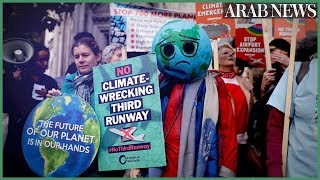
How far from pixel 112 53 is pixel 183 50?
0.91 meters

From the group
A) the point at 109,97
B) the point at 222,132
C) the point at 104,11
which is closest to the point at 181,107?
the point at 222,132

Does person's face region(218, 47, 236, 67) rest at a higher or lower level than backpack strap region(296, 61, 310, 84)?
higher

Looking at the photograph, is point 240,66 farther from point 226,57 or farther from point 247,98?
point 247,98

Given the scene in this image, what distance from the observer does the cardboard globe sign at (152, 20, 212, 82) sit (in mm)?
4184

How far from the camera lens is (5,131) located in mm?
A: 4617

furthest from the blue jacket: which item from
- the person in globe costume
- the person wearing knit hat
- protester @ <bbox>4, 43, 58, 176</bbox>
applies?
the person wearing knit hat

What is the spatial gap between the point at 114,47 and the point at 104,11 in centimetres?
45

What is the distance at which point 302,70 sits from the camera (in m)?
4.29

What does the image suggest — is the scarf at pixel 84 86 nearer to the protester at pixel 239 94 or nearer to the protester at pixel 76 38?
the protester at pixel 76 38

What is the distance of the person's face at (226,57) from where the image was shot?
15.2ft

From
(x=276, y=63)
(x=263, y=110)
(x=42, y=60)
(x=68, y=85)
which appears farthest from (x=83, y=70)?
(x=276, y=63)

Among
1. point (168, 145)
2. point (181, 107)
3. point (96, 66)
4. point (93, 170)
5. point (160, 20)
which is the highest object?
point (160, 20)

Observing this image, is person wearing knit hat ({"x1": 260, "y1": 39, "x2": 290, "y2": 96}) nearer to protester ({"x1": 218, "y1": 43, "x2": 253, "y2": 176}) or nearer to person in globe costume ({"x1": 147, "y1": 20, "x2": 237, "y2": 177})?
protester ({"x1": 218, "y1": 43, "x2": 253, "y2": 176})

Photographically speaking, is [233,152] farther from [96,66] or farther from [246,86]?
[96,66]
